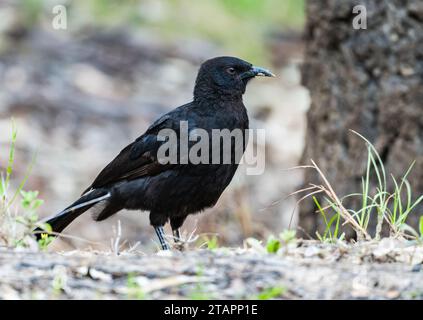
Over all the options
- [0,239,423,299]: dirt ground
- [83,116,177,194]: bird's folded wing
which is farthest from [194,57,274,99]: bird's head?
[0,239,423,299]: dirt ground

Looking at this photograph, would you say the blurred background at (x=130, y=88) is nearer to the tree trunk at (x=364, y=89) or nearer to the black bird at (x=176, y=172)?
the tree trunk at (x=364, y=89)

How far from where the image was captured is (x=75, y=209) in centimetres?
648

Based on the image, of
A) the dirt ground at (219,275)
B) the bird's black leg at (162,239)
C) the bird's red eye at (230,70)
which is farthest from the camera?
the bird's red eye at (230,70)

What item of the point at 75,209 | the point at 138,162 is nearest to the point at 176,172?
the point at 138,162

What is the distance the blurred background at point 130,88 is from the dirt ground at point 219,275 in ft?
13.9

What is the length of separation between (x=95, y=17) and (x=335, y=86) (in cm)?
768

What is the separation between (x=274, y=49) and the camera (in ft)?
46.6

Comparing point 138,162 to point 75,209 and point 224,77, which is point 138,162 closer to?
point 75,209

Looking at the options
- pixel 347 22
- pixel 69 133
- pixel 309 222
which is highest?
pixel 347 22

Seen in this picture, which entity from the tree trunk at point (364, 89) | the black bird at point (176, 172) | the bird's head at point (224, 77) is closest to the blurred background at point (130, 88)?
the tree trunk at point (364, 89)

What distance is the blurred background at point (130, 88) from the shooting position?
9.64 m

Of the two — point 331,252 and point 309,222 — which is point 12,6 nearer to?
point 309,222
